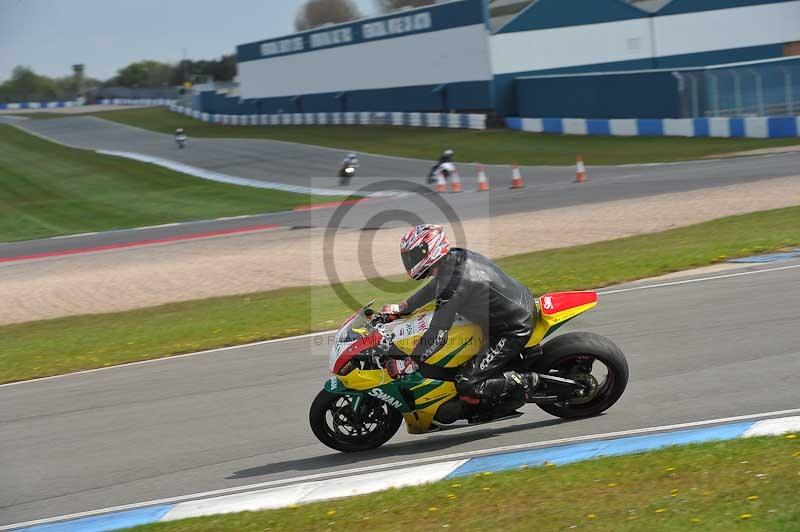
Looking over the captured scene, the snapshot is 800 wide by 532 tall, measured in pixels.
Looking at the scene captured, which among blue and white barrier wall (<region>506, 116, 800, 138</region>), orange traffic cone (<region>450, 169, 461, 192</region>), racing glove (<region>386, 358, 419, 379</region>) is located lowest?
racing glove (<region>386, 358, 419, 379</region>)

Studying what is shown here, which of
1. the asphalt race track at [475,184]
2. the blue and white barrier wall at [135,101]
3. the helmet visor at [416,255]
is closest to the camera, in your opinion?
the helmet visor at [416,255]

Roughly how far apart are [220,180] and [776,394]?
3584cm

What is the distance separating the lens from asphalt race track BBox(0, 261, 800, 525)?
303 inches

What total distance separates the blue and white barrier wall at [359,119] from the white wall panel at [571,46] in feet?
11.0

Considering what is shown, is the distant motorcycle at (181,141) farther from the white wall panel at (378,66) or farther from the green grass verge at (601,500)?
the green grass verge at (601,500)

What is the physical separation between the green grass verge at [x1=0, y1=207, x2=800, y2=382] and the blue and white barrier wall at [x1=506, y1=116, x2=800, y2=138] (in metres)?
18.7

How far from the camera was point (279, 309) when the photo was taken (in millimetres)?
14781

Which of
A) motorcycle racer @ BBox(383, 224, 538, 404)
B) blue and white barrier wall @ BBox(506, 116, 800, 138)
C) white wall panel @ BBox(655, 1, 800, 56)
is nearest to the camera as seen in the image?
motorcycle racer @ BBox(383, 224, 538, 404)

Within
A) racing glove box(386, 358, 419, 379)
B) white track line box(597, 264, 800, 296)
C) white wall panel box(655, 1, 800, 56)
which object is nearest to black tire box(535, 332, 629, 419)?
racing glove box(386, 358, 419, 379)

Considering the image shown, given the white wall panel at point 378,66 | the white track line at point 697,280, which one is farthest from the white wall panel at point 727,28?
the white track line at point 697,280

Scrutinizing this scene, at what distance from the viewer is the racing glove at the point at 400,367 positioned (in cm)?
779

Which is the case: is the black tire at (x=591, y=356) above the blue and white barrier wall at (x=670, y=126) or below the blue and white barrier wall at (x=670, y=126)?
below

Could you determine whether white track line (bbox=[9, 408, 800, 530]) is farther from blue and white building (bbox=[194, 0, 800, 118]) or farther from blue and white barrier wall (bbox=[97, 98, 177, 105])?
blue and white barrier wall (bbox=[97, 98, 177, 105])

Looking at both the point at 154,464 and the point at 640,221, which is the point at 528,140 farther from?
the point at 154,464
